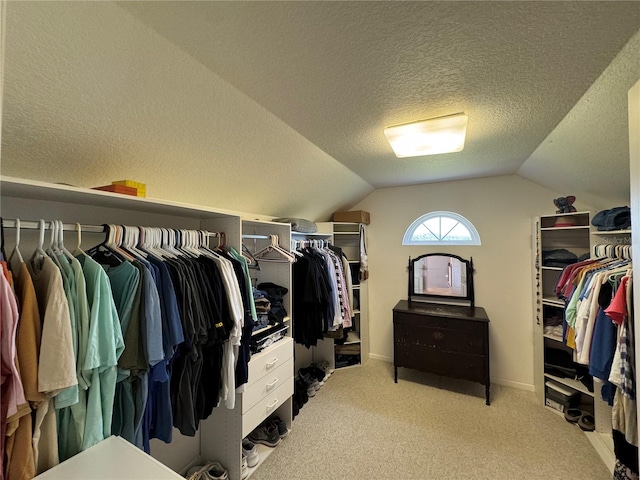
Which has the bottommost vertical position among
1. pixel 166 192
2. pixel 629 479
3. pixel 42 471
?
pixel 629 479

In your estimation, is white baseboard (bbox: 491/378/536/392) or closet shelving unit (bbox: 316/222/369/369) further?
closet shelving unit (bbox: 316/222/369/369)

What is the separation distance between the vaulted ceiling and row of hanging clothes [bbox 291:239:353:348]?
1.19 m

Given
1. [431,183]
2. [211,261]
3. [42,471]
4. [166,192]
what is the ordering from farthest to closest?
[431,183], [166,192], [211,261], [42,471]

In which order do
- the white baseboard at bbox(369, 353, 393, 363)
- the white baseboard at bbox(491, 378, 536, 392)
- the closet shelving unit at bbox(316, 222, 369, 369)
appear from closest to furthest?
the white baseboard at bbox(491, 378, 536, 392)
the closet shelving unit at bbox(316, 222, 369, 369)
the white baseboard at bbox(369, 353, 393, 363)

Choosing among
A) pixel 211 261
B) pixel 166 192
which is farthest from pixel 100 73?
pixel 211 261

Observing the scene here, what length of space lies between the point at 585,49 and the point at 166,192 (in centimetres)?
218

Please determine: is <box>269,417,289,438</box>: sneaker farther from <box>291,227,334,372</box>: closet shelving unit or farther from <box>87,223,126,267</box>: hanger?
<box>87,223,126,267</box>: hanger

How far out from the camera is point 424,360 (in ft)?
9.31

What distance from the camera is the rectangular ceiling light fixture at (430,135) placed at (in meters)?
1.61

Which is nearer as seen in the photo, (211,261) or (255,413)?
(211,261)

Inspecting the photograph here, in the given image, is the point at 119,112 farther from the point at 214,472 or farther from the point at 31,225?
the point at 214,472

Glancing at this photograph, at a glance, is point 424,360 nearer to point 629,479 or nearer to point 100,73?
point 629,479

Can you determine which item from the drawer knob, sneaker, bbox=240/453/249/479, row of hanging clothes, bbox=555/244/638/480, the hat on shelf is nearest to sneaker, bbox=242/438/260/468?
sneaker, bbox=240/453/249/479

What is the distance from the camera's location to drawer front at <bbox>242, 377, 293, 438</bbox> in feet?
5.75
